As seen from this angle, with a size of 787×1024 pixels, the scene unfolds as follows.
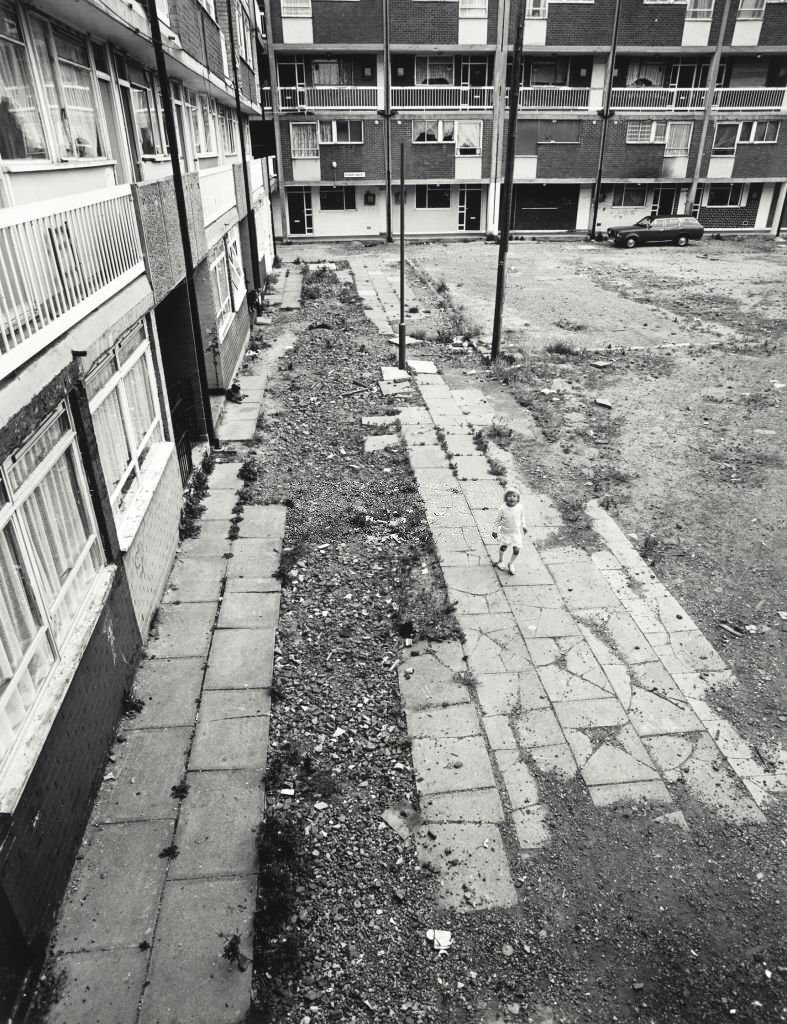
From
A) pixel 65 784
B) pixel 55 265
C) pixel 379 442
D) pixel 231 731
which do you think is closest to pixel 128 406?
pixel 55 265

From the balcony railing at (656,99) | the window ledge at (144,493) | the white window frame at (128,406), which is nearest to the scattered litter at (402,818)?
the window ledge at (144,493)

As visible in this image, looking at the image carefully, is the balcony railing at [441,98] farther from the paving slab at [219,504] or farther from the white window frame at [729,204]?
the paving slab at [219,504]

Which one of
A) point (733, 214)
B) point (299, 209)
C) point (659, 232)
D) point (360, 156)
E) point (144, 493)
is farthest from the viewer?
point (733, 214)

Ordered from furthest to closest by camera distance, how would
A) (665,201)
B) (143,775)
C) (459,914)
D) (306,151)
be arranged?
(665,201) < (306,151) < (143,775) < (459,914)

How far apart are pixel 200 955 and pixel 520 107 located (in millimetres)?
36264

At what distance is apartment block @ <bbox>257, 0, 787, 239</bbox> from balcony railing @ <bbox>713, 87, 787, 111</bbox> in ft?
0.22

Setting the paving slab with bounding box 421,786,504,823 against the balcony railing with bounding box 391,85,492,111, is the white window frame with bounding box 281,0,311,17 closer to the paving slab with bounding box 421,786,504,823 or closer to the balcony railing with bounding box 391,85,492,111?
the balcony railing with bounding box 391,85,492,111

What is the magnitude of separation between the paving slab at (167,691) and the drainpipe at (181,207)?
476 centimetres

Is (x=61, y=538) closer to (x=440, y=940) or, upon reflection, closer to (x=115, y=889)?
(x=115, y=889)

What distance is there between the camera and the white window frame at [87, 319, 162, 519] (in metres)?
5.76

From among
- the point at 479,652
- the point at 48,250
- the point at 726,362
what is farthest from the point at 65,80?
Result: the point at 726,362

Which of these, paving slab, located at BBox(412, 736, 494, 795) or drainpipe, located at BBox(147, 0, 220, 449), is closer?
paving slab, located at BBox(412, 736, 494, 795)

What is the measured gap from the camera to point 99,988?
3492 mm

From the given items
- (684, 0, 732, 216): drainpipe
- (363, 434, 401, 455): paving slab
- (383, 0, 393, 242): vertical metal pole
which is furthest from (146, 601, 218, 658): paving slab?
(684, 0, 732, 216): drainpipe
